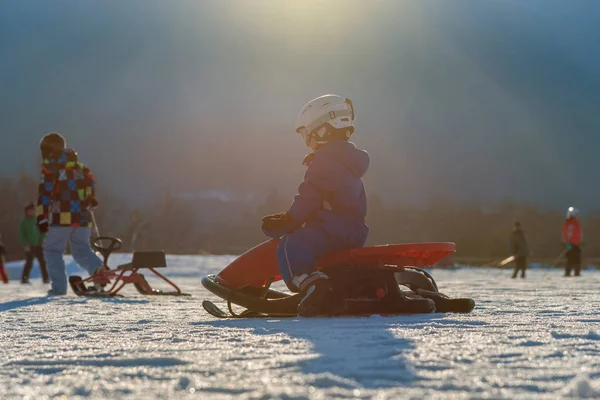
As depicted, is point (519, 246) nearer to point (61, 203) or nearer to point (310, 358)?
point (61, 203)

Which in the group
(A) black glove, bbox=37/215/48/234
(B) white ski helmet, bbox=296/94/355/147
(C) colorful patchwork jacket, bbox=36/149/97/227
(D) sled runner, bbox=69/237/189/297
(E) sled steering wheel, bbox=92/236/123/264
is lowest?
(D) sled runner, bbox=69/237/189/297

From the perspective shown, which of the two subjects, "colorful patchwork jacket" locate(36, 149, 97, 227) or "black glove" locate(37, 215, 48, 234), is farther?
"colorful patchwork jacket" locate(36, 149, 97, 227)

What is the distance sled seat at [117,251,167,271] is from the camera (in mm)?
7977

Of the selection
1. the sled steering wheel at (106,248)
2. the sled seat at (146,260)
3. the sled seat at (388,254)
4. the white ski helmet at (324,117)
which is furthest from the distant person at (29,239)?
the sled seat at (388,254)

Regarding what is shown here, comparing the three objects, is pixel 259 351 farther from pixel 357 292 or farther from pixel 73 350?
pixel 357 292

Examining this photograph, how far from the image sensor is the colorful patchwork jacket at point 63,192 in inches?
321

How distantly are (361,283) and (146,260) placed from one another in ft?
13.4

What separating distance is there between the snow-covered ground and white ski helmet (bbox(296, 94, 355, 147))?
134cm

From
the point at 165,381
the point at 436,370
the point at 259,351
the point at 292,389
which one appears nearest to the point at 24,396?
the point at 165,381

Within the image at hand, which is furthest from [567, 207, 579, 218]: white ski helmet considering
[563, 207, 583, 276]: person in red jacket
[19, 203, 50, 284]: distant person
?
[19, 203, 50, 284]: distant person

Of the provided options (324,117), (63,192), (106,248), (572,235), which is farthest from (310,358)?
(572,235)

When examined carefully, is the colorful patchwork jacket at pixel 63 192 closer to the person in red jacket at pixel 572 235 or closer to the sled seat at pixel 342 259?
the sled seat at pixel 342 259

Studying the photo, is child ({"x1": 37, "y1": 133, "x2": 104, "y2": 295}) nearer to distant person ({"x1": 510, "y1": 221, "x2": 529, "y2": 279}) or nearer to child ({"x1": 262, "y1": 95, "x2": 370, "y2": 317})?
child ({"x1": 262, "y1": 95, "x2": 370, "y2": 317})

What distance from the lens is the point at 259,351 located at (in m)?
2.82
